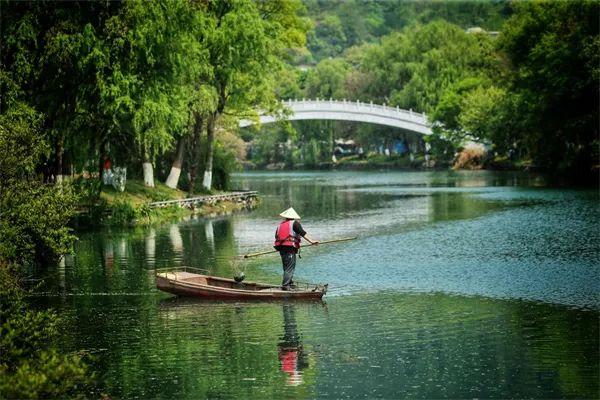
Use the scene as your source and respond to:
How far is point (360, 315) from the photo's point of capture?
76.5 feet

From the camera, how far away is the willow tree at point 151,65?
3772 cm

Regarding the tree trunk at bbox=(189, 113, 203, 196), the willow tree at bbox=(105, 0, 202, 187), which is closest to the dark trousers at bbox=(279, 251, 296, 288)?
the willow tree at bbox=(105, 0, 202, 187)

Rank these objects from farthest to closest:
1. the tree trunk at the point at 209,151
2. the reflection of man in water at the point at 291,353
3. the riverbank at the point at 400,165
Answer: the riverbank at the point at 400,165, the tree trunk at the point at 209,151, the reflection of man in water at the point at 291,353

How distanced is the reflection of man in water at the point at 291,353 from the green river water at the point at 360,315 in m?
0.03

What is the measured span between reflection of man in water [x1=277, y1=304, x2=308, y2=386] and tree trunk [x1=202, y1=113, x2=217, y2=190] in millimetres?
32751

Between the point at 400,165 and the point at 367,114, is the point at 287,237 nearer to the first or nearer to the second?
the point at 367,114

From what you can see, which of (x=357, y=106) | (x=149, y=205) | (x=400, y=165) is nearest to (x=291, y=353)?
(x=149, y=205)

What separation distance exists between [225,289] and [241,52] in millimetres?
28417

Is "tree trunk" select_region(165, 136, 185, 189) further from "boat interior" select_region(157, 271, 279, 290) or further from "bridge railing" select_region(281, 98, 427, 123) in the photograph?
"bridge railing" select_region(281, 98, 427, 123)

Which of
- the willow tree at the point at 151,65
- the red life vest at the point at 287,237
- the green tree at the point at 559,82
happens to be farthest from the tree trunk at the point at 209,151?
the red life vest at the point at 287,237

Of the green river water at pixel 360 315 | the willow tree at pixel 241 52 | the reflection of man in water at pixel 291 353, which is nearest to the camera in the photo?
the green river water at pixel 360 315

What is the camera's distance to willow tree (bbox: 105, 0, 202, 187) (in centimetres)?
3772

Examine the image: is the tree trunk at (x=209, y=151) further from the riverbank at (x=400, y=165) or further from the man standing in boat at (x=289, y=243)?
the riverbank at (x=400, y=165)

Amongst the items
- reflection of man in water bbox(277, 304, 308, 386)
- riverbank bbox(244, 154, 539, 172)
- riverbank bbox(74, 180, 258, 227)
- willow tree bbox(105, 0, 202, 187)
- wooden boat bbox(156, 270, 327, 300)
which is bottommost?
reflection of man in water bbox(277, 304, 308, 386)
